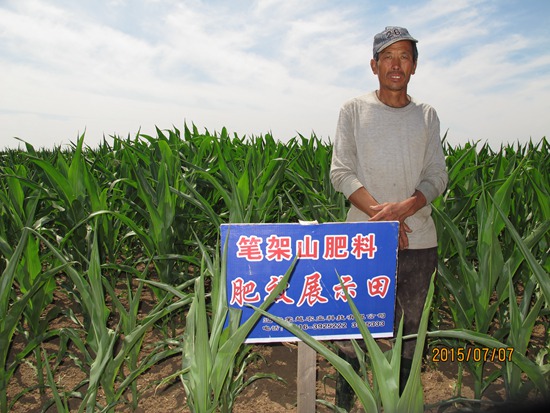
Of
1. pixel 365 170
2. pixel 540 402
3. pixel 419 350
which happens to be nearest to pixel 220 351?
pixel 419 350

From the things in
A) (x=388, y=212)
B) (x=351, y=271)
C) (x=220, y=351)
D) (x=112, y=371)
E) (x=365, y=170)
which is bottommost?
(x=112, y=371)

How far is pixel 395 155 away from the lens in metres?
1.51

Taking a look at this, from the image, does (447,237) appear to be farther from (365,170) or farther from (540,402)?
(540,402)

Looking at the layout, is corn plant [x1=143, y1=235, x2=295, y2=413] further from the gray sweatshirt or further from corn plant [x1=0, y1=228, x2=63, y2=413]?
the gray sweatshirt

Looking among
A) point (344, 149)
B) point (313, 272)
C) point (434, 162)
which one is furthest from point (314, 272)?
point (434, 162)

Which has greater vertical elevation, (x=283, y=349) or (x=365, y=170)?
(x=365, y=170)

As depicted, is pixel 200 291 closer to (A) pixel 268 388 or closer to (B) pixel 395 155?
(B) pixel 395 155

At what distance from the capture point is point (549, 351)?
162 cm

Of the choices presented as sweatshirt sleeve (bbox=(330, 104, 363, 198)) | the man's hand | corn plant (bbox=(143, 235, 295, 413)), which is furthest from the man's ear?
corn plant (bbox=(143, 235, 295, 413))

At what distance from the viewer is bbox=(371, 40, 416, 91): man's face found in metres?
1.46

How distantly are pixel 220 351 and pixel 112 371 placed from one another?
507mm

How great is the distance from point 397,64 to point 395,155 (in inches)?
11.0

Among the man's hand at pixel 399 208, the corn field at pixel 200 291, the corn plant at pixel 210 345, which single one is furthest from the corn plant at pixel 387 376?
the man's hand at pixel 399 208

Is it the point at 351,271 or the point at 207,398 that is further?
the point at 351,271
